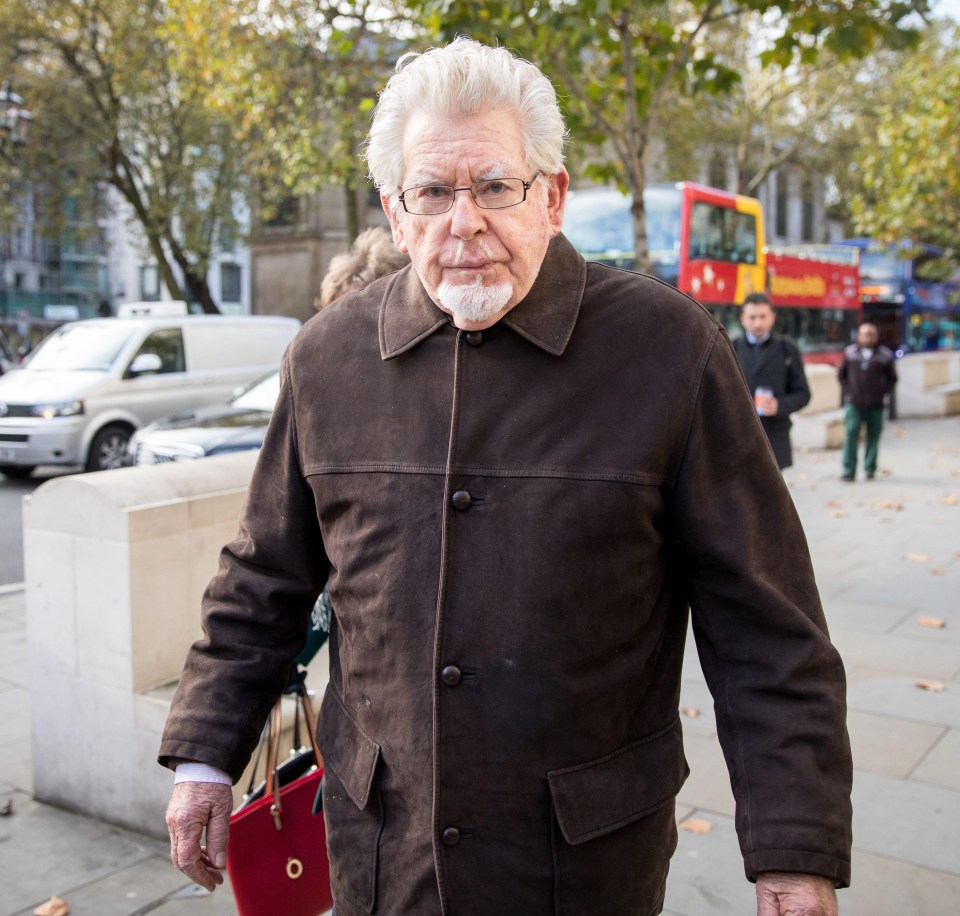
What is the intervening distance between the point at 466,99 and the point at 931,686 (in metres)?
4.52

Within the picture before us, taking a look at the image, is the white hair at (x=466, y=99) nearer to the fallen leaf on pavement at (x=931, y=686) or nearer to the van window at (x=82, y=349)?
the fallen leaf on pavement at (x=931, y=686)

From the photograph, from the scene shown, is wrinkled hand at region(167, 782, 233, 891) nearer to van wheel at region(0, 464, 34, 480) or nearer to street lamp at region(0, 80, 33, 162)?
van wheel at region(0, 464, 34, 480)

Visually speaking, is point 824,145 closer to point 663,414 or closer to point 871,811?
point 871,811

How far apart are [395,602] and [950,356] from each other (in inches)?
973

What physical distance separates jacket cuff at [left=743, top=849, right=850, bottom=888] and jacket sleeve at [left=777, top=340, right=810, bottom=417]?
622 cm

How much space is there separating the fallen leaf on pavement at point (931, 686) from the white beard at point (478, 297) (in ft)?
14.2

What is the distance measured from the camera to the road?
8.71 metres

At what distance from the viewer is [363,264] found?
370 centimetres

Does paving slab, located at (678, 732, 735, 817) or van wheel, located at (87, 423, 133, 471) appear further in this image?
van wheel, located at (87, 423, 133, 471)

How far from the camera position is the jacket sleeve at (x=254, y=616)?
78.1 inches

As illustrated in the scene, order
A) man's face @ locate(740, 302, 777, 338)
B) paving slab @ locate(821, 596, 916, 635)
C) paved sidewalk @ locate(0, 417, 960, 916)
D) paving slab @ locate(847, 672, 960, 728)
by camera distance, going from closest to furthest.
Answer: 1. paved sidewalk @ locate(0, 417, 960, 916)
2. paving slab @ locate(847, 672, 960, 728)
3. paving slab @ locate(821, 596, 916, 635)
4. man's face @ locate(740, 302, 777, 338)

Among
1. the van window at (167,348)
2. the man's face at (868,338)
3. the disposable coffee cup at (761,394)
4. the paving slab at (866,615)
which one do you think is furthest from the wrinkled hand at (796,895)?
the van window at (167,348)

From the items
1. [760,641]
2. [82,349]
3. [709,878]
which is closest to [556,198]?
[760,641]

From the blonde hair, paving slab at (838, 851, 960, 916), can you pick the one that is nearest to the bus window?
the blonde hair
